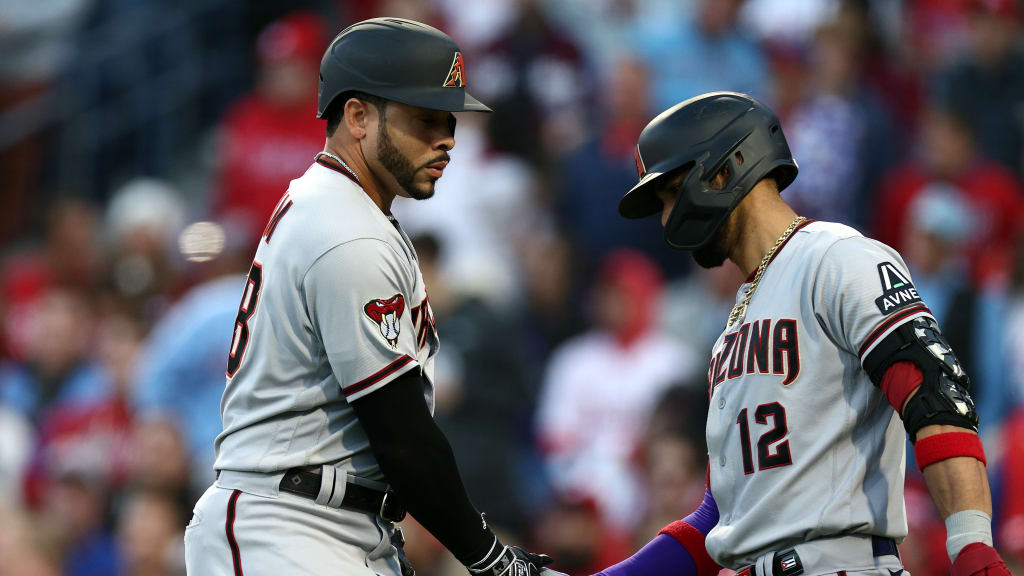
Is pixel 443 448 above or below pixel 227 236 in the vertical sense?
below

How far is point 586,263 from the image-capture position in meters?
8.96

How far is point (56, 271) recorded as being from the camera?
10781 mm

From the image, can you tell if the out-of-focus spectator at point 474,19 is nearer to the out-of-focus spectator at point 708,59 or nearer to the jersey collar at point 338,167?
the out-of-focus spectator at point 708,59

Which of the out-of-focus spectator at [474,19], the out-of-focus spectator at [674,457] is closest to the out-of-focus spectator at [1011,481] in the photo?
the out-of-focus spectator at [674,457]

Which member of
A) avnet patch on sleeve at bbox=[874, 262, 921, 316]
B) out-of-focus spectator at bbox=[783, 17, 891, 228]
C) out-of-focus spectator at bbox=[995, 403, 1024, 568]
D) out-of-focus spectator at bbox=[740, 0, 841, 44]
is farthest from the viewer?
out-of-focus spectator at bbox=[740, 0, 841, 44]

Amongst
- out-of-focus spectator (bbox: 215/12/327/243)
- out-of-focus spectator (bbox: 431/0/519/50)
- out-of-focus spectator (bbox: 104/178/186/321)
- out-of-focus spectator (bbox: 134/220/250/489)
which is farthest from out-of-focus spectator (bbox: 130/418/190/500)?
out-of-focus spectator (bbox: 431/0/519/50)

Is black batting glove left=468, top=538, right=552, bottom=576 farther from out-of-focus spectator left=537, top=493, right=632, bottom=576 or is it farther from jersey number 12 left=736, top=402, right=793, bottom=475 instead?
out-of-focus spectator left=537, top=493, right=632, bottom=576

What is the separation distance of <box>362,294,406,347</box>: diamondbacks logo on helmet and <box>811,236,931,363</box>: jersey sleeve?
105 cm

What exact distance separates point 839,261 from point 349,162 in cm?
131

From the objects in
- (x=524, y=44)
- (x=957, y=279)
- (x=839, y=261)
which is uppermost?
(x=524, y=44)

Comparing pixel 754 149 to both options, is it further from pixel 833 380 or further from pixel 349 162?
pixel 349 162

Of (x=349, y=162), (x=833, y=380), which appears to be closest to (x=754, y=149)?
(x=833, y=380)

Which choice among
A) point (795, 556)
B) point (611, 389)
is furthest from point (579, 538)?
point (795, 556)

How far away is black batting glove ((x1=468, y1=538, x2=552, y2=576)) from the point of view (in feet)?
11.6
